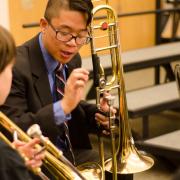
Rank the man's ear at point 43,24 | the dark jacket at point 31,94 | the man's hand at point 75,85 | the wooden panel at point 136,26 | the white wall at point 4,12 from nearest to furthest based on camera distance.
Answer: the man's hand at point 75,85 → the dark jacket at point 31,94 → the man's ear at point 43,24 → the white wall at point 4,12 → the wooden panel at point 136,26

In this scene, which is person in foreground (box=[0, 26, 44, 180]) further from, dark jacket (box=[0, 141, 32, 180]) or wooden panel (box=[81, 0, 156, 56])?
wooden panel (box=[81, 0, 156, 56])

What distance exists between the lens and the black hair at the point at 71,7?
1584 mm

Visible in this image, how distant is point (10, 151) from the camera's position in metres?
1.07

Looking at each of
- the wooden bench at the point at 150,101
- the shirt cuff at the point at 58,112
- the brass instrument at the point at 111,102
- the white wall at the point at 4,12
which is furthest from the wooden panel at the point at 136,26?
the shirt cuff at the point at 58,112

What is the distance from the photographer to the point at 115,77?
173 cm

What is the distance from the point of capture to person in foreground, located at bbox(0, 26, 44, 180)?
105 cm

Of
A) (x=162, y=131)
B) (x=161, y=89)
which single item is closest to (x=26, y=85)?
(x=161, y=89)

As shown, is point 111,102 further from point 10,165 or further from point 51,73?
point 10,165

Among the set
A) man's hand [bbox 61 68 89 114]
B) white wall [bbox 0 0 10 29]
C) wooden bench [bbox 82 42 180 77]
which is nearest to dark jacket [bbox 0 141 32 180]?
man's hand [bbox 61 68 89 114]

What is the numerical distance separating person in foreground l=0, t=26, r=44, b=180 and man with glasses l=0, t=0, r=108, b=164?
28 cm

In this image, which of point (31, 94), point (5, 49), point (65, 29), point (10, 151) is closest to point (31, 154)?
point (10, 151)

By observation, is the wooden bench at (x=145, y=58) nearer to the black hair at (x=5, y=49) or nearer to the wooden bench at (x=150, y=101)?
the wooden bench at (x=150, y=101)

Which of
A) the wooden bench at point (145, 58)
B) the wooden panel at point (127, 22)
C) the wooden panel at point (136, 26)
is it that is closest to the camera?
the wooden bench at point (145, 58)

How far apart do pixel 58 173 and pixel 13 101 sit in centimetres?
31
